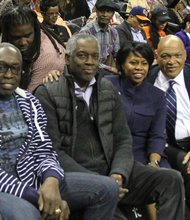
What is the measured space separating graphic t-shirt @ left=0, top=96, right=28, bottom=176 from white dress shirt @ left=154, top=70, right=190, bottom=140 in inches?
60.5

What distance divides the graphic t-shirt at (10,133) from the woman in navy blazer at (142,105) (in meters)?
1.03

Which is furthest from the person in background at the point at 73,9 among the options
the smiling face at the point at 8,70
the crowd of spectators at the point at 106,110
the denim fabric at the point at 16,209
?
the denim fabric at the point at 16,209

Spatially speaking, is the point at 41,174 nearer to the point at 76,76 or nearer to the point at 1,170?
the point at 1,170

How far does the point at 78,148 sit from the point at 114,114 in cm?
35

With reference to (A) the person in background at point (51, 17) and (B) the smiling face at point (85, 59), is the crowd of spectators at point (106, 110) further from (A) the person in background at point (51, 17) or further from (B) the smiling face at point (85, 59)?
(A) the person in background at point (51, 17)

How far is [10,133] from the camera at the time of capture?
9.54ft

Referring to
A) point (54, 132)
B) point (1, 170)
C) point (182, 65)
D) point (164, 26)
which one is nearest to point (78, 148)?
point (54, 132)

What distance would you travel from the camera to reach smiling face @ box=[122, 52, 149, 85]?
379 cm

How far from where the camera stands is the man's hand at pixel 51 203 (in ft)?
9.05

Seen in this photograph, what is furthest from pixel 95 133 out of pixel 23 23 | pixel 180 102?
pixel 180 102

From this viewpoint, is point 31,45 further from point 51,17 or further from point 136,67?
point 51,17

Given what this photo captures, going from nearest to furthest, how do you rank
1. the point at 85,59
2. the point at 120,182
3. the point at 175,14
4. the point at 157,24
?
the point at 120,182
the point at 85,59
the point at 157,24
the point at 175,14

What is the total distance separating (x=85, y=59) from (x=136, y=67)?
58cm

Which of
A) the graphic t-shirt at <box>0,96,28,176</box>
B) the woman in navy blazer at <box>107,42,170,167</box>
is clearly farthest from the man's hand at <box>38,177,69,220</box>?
the woman in navy blazer at <box>107,42,170,167</box>
